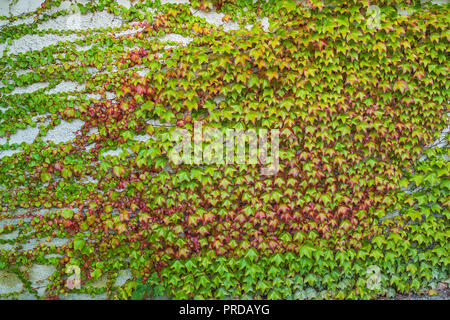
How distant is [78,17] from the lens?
3631 millimetres

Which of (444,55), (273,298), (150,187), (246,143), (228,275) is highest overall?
(444,55)

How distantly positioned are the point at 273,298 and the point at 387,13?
11.4ft

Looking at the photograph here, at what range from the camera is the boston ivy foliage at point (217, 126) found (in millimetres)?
3559

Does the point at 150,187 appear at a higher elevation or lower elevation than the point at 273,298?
higher

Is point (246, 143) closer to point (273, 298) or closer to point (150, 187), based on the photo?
point (150, 187)

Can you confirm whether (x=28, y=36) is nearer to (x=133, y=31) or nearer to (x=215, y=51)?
(x=133, y=31)

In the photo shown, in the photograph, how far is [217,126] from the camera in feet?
11.8

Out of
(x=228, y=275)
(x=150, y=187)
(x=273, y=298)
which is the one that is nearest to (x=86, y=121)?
(x=150, y=187)

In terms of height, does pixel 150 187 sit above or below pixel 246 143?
below

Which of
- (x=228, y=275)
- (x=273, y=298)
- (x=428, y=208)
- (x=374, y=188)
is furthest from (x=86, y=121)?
(x=428, y=208)

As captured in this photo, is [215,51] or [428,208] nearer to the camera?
[215,51]

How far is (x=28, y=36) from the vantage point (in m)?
3.60

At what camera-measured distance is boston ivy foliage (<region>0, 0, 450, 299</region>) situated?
140 inches

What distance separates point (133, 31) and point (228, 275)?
298cm
